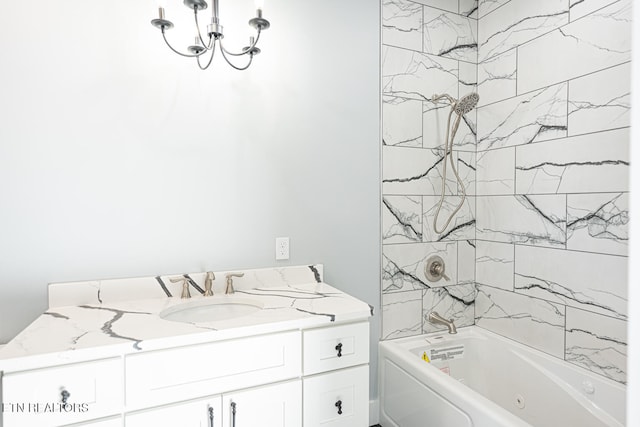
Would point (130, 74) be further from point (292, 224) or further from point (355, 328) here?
point (355, 328)

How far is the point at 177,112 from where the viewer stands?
1609 mm

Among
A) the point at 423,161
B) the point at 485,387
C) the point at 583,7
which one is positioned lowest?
the point at 485,387

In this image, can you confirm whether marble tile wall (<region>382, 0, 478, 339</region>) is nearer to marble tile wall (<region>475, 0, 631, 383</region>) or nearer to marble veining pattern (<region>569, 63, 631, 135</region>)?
marble tile wall (<region>475, 0, 631, 383</region>)

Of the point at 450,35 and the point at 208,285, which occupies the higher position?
the point at 450,35

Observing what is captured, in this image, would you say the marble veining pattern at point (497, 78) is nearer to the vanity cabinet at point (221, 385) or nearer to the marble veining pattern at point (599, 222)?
the marble veining pattern at point (599, 222)

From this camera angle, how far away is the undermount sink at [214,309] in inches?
59.9

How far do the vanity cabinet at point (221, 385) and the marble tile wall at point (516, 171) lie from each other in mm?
725

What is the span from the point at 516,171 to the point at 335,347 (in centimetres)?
143

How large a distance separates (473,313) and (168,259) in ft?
6.10

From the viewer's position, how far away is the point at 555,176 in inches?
71.4

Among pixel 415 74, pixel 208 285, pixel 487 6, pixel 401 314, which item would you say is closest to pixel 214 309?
pixel 208 285

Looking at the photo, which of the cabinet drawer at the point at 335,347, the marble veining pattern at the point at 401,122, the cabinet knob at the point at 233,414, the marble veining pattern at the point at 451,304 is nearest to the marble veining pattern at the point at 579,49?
the marble veining pattern at the point at 401,122

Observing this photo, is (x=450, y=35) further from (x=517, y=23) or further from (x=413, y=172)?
(x=413, y=172)

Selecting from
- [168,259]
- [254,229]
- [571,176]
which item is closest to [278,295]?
[254,229]
